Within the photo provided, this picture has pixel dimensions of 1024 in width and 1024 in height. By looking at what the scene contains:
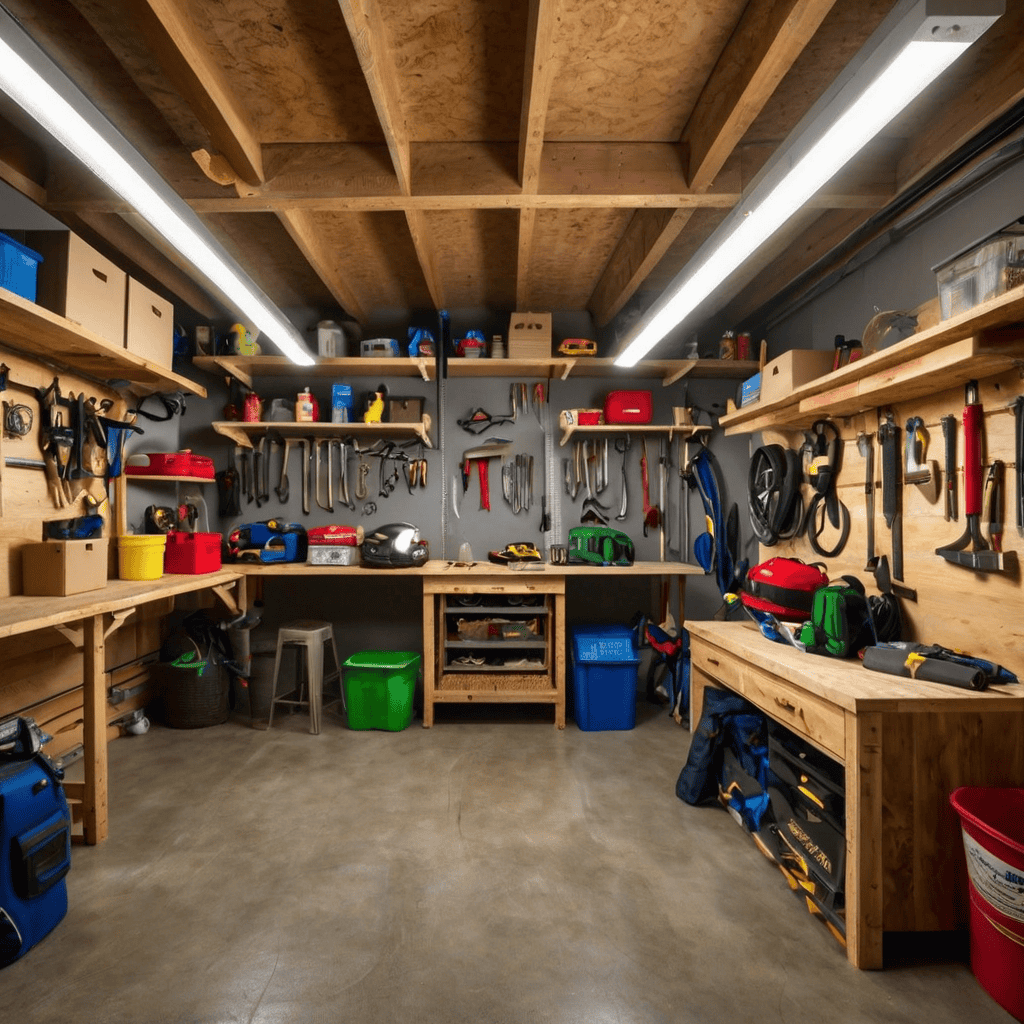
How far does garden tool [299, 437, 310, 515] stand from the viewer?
15.2ft

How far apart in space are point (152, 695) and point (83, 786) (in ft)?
5.96

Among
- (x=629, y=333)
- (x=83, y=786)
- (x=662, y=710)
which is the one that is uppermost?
(x=629, y=333)

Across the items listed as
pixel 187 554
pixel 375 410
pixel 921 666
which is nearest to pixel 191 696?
pixel 187 554

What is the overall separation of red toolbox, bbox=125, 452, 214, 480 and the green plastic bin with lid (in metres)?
1.76

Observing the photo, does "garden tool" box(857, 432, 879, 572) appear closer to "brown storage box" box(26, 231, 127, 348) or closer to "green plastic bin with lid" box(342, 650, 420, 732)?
"green plastic bin with lid" box(342, 650, 420, 732)

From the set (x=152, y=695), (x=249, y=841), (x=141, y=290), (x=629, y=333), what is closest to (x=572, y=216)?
(x=629, y=333)

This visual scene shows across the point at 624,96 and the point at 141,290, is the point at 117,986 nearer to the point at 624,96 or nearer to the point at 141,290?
the point at 141,290

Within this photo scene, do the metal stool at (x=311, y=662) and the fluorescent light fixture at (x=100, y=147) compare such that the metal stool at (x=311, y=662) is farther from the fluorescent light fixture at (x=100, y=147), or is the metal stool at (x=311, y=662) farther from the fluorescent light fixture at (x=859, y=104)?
the fluorescent light fixture at (x=859, y=104)

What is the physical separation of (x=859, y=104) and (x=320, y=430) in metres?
3.89

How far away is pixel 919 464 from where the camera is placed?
7.77ft

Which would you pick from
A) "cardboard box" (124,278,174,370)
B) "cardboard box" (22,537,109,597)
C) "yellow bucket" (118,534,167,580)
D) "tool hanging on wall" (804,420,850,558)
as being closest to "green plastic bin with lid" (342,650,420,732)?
"yellow bucket" (118,534,167,580)

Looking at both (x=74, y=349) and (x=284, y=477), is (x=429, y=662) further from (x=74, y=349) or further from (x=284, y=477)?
(x=74, y=349)

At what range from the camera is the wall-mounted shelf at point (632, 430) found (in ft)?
14.4

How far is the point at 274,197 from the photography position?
8.27 ft
